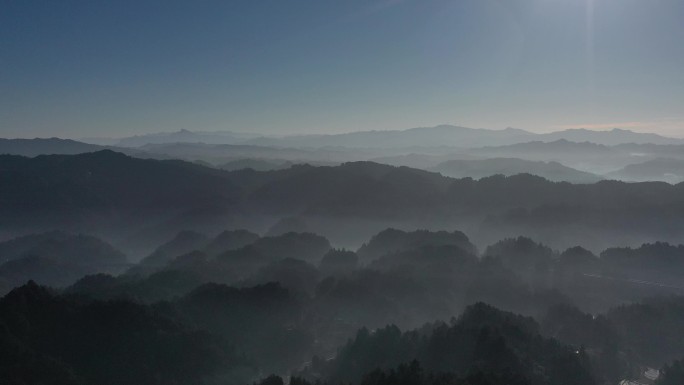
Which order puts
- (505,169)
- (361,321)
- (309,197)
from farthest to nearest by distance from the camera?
(505,169) < (309,197) < (361,321)

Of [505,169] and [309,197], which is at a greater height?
[505,169]

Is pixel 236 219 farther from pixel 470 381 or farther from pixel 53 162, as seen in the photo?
pixel 470 381

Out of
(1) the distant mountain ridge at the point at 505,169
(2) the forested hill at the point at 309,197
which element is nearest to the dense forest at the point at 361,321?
(2) the forested hill at the point at 309,197

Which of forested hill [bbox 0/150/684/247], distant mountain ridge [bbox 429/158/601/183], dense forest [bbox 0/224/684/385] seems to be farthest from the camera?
distant mountain ridge [bbox 429/158/601/183]


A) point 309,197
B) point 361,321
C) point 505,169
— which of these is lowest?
point 361,321

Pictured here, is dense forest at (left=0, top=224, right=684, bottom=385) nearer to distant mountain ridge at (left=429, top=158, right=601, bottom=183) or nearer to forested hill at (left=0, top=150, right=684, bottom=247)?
forested hill at (left=0, top=150, right=684, bottom=247)

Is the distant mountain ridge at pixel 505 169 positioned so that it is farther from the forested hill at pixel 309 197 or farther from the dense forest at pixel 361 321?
the dense forest at pixel 361 321

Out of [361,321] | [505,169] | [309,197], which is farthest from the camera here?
[505,169]

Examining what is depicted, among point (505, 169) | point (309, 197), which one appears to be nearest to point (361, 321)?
point (309, 197)

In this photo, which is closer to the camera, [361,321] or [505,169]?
[361,321]

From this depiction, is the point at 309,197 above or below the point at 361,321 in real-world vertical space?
above

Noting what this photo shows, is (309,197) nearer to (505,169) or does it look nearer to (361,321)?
(361,321)

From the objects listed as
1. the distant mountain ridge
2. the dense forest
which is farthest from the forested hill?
the distant mountain ridge
